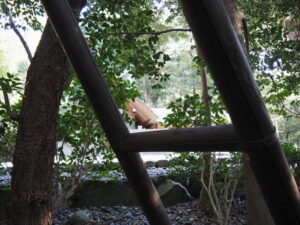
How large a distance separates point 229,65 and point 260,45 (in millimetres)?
2930

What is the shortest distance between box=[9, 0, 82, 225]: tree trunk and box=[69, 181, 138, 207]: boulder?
2.30 meters

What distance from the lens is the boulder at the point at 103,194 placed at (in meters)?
4.30

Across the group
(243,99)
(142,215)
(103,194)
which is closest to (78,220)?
(142,215)

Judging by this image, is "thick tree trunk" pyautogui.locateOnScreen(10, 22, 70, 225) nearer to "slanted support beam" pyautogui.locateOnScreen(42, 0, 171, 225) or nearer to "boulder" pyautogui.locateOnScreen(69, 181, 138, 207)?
"slanted support beam" pyautogui.locateOnScreen(42, 0, 171, 225)

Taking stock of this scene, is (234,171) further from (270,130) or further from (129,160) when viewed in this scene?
(270,130)

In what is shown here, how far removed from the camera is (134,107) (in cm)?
951

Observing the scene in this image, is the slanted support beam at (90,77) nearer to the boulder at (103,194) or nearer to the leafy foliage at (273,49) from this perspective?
the leafy foliage at (273,49)

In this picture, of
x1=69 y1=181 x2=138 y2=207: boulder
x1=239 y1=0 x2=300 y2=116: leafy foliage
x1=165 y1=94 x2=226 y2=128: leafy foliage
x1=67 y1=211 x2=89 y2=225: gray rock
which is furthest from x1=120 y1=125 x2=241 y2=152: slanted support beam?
x1=69 y1=181 x2=138 y2=207: boulder

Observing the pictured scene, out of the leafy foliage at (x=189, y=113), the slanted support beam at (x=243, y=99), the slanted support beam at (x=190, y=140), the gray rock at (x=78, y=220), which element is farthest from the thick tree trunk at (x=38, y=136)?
the slanted support beam at (x=243, y=99)

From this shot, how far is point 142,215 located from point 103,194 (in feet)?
2.51

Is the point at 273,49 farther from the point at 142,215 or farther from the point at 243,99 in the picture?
the point at 243,99

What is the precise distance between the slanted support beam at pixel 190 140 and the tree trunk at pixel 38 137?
1.28 meters

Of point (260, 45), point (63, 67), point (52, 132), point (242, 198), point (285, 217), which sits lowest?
point (242, 198)

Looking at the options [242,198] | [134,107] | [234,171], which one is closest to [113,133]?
[234,171]
